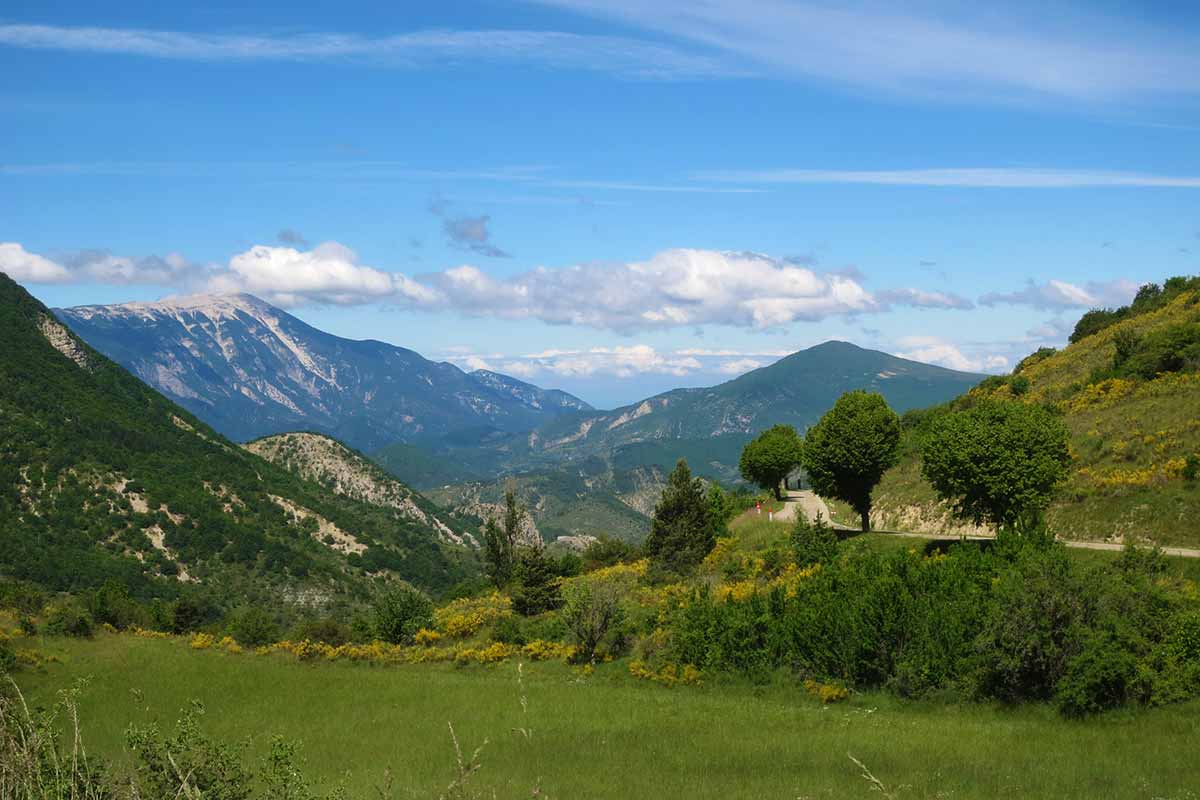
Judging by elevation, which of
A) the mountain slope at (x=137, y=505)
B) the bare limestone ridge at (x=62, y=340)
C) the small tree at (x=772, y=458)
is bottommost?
the mountain slope at (x=137, y=505)

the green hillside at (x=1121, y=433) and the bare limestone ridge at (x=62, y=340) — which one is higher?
the bare limestone ridge at (x=62, y=340)

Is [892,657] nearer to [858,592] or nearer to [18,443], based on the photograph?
[858,592]

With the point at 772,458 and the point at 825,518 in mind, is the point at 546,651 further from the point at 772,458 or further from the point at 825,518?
the point at 772,458

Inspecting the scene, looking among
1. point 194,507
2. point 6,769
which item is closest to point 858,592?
point 6,769

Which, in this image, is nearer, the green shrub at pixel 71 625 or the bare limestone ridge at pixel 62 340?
the green shrub at pixel 71 625

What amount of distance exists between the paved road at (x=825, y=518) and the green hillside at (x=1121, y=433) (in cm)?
174

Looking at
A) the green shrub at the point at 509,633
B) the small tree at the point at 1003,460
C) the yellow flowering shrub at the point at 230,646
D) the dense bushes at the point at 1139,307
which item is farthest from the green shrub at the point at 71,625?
the dense bushes at the point at 1139,307

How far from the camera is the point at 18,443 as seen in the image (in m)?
131

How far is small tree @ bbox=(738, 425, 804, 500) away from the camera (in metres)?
72.1

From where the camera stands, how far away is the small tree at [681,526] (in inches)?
2201

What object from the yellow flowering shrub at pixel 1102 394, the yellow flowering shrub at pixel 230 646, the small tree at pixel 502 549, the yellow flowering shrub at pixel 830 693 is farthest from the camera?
the small tree at pixel 502 549

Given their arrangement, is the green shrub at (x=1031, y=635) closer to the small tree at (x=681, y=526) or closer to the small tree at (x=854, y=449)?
the small tree at (x=854, y=449)

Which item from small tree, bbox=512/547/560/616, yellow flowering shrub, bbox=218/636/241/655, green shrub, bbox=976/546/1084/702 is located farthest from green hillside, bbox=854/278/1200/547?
yellow flowering shrub, bbox=218/636/241/655

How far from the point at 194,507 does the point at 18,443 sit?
25.7 m
